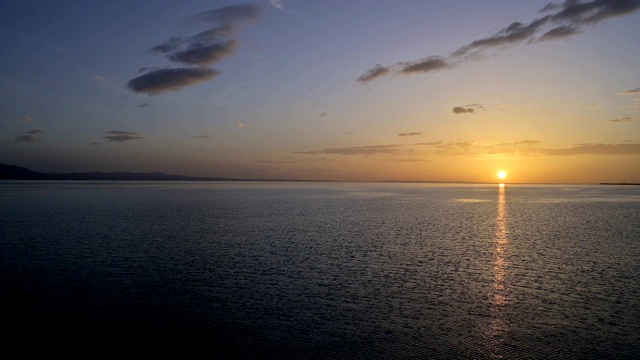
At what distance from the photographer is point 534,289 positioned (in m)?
23.8

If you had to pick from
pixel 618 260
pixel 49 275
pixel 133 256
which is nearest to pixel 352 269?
pixel 133 256

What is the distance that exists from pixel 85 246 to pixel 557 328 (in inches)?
1396

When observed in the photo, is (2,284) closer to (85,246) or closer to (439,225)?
(85,246)

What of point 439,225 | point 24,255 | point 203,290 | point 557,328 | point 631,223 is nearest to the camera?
point 557,328

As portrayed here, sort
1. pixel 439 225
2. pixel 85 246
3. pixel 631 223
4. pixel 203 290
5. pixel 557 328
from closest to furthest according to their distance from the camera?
pixel 557 328, pixel 203 290, pixel 85 246, pixel 439 225, pixel 631 223

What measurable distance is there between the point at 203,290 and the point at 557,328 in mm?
17174

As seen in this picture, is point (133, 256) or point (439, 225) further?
point (439, 225)

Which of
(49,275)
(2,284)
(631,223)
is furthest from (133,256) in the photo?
(631,223)

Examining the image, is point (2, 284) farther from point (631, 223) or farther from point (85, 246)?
point (631, 223)

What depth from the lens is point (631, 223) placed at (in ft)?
200

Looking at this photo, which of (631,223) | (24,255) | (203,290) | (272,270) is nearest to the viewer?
(203,290)

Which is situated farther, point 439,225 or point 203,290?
point 439,225

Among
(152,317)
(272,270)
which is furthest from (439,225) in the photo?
(152,317)

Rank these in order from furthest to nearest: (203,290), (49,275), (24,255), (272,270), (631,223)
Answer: (631,223), (24,255), (272,270), (49,275), (203,290)
